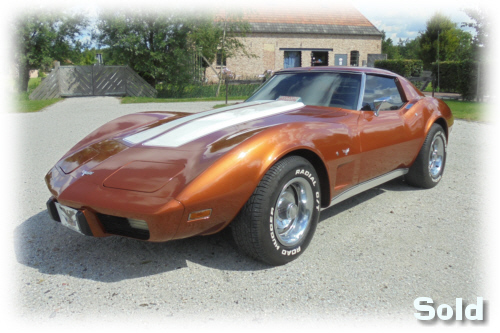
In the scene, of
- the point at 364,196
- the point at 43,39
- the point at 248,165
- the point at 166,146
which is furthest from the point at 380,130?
the point at 43,39

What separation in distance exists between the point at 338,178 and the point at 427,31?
3932 centimetres

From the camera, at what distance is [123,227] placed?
254cm

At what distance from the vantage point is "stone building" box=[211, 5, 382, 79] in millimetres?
Result: 32250

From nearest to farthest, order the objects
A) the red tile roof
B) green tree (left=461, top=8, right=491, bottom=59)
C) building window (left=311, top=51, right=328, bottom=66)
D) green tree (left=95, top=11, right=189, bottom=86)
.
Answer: green tree (left=461, top=8, right=491, bottom=59) < green tree (left=95, top=11, right=189, bottom=86) < the red tile roof < building window (left=311, top=51, right=328, bottom=66)

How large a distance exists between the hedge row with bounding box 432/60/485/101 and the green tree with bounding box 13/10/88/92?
58.3 ft

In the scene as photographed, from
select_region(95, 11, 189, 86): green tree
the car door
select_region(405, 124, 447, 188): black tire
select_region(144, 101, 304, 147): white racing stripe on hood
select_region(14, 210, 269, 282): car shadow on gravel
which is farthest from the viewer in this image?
select_region(95, 11, 189, 86): green tree

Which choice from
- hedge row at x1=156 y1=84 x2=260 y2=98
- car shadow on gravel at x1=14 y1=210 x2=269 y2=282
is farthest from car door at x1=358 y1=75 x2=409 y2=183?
hedge row at x1=156 y1=84 x2=260 y2=98

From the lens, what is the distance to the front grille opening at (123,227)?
2.49m

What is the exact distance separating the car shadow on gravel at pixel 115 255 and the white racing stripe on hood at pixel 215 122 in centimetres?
75

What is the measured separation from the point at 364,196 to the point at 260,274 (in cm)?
203

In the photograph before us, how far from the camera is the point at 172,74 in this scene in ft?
72.4

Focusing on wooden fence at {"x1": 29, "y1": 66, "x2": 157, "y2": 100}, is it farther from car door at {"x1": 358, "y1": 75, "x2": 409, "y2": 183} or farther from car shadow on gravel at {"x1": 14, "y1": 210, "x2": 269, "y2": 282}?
car door at {"x1": 358, "y1": 75, "x2": 409, "y2": 183}

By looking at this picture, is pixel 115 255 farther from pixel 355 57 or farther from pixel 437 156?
pixel 355 57

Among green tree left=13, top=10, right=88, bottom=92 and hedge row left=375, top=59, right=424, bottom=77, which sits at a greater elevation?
green tree left=13, top=10, right=88, bottom=92
